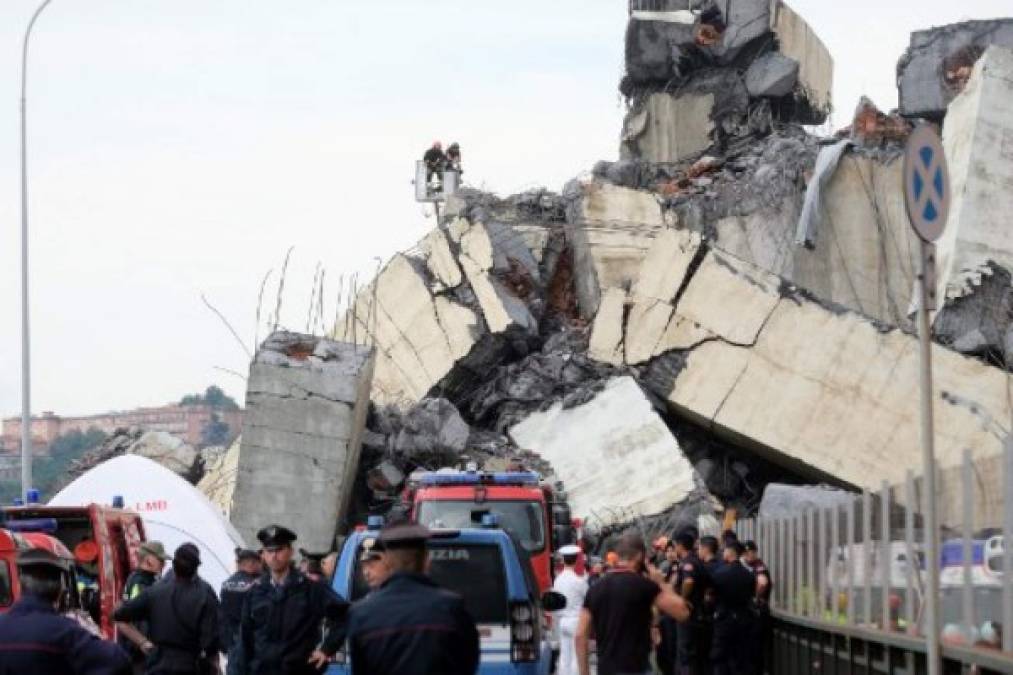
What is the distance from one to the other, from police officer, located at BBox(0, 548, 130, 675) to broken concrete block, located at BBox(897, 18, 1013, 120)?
37068 millimetres

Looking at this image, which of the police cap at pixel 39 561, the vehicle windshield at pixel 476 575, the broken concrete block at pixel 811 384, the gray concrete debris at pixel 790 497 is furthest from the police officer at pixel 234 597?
the broken concrete block at pixel 811 384

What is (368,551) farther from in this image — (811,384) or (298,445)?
(811,384)

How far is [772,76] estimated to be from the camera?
49.8m

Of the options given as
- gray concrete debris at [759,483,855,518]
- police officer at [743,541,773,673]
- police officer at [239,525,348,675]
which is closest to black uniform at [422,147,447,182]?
gray concrete debris at [759,483,855,518]

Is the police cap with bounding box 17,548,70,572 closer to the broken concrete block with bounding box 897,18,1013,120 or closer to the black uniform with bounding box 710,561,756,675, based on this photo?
the black uniform with bounding box 710,561,756,675

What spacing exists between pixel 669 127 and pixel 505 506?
27331mm

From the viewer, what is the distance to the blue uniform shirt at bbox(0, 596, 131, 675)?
859 cm

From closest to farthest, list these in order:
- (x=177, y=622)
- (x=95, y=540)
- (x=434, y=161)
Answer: (x=177, y=622) → (x=95, y=540) → (x=434, y=161)

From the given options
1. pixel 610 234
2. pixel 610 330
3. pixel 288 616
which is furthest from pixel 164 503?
pixel 610 234

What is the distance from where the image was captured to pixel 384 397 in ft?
139

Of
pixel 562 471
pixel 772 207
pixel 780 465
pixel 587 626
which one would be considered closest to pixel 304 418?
pixel 562 471

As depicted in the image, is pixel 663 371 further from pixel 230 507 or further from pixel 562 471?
pixel 230 507

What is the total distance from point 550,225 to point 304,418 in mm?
10413

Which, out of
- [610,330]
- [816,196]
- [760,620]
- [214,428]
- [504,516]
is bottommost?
[760,620]
